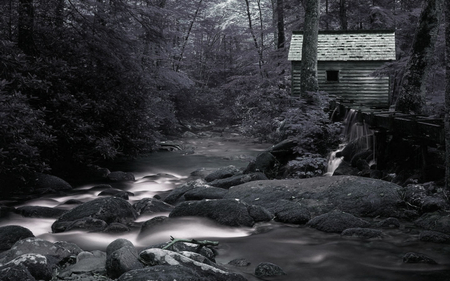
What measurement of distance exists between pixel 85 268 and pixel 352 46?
2086 centimetres

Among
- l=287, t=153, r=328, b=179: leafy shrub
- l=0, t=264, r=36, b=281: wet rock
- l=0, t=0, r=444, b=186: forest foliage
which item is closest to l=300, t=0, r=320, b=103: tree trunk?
l=0, t=0, r=444, b=186: forest foliage

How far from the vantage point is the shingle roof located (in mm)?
22266

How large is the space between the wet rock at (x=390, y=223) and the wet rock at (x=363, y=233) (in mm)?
484

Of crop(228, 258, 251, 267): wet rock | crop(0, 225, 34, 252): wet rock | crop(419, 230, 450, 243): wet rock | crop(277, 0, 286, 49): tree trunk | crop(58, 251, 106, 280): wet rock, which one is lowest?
crop(228, 258, 251, 267): wet rock

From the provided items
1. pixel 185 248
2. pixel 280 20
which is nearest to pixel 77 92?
pixel 185 248

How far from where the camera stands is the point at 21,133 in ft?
30.2

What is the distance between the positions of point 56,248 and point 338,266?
336 centimetres

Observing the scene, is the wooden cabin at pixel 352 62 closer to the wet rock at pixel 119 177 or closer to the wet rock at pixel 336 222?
the wet rock at pixel 119 177

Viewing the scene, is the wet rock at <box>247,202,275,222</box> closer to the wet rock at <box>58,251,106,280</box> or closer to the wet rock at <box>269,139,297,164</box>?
the wet rock at <box>58,251,106,280</box>

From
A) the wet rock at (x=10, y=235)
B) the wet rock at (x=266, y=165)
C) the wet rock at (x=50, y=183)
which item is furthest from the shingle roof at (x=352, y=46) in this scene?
the wet rock at (x=10, y=235)

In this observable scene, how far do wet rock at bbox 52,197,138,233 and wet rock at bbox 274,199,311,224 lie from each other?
2.49 metres

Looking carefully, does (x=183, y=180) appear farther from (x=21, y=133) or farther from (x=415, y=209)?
(x=415, y=209)

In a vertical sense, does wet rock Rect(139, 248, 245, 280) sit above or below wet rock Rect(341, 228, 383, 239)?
above

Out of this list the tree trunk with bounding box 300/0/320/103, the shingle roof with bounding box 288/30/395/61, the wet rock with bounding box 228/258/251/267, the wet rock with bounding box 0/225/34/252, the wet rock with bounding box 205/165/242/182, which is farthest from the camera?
the shingle roof with bounding box 288/30/395/61
